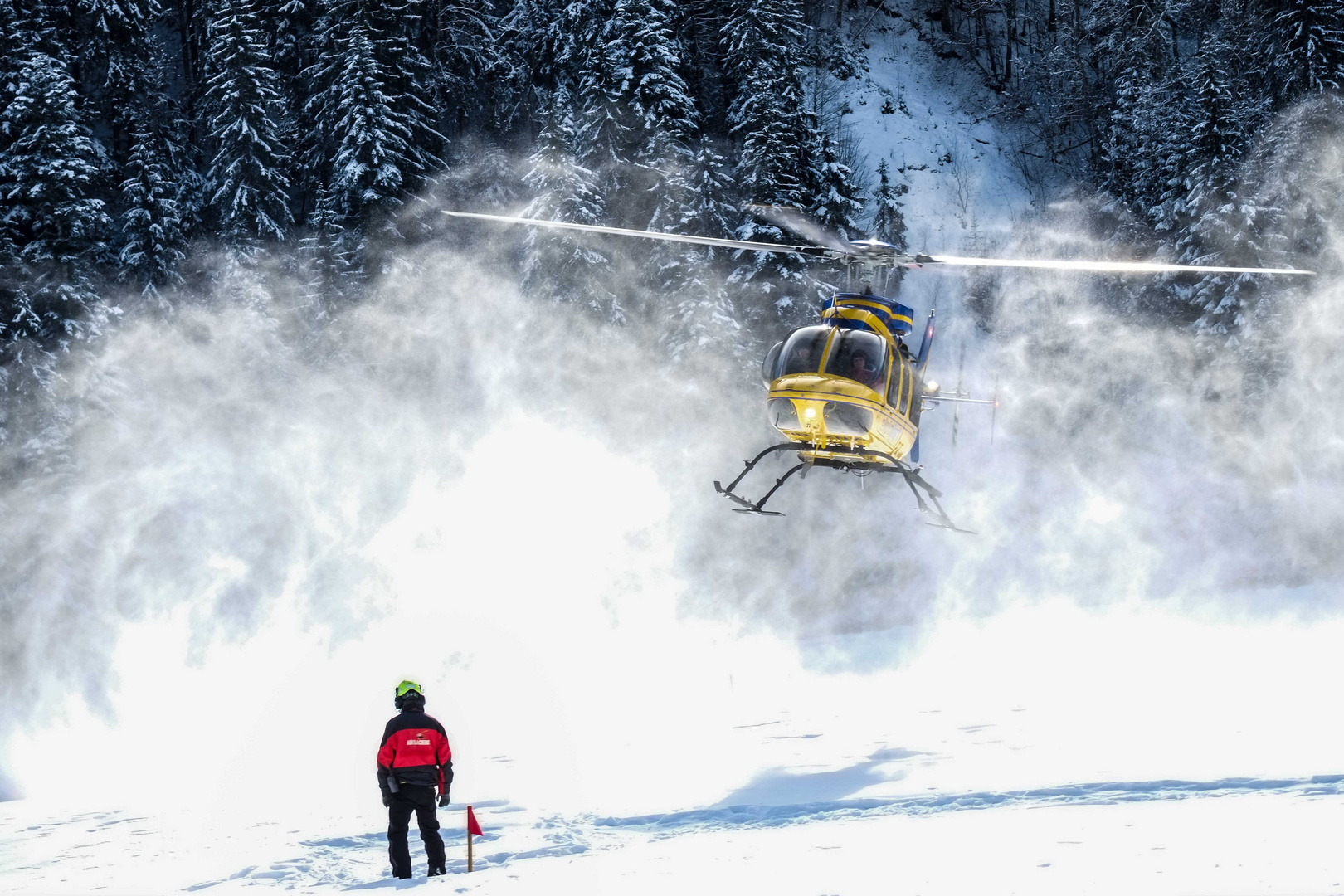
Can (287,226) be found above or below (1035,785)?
above

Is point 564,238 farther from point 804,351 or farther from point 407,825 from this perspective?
point 407,825

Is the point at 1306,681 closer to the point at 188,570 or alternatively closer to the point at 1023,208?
the point at 188,570

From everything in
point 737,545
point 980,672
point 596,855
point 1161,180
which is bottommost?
point 596,855

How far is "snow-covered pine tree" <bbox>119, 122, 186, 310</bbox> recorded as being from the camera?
107ft

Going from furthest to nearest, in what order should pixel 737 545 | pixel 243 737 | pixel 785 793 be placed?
1. pixel 737 545
2. pixel 243 737
3. pixel 785 793

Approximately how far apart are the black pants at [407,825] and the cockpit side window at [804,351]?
20.1 feet

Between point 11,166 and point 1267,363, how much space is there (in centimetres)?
3188

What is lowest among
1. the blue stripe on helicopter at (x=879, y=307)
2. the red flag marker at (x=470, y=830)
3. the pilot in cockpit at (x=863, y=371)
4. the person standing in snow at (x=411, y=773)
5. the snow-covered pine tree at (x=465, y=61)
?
the red flag marker at (x=470, y=830)

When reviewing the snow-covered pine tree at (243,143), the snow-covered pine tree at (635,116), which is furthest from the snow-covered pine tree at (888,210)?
the snow-covered pine tree at (243,143)

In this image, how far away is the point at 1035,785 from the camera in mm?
11438

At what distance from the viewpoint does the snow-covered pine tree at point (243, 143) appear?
1331 inches

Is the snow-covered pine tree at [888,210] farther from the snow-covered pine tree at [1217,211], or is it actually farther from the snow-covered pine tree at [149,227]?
the snow-covered pine tree at [149,227]

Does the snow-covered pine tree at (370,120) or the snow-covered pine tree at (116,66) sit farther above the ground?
the snow-covered pine tree at (116,66)

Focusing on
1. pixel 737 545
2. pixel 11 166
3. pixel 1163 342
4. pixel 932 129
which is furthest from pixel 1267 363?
pixel 11 166
